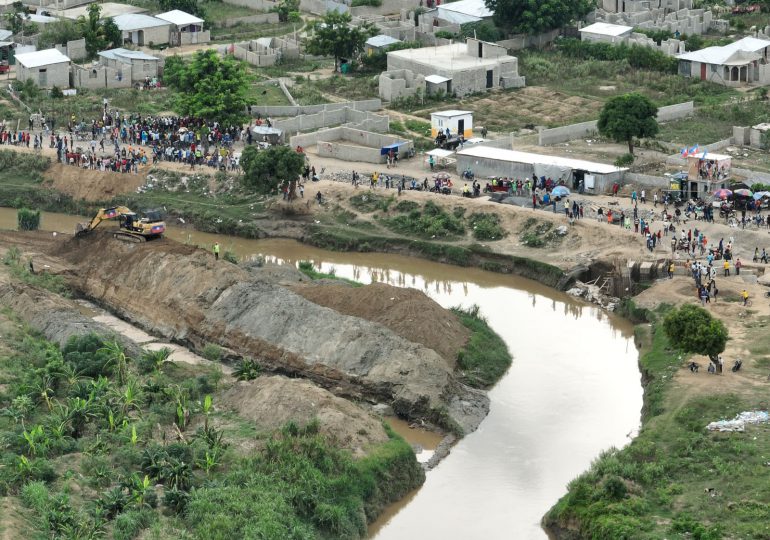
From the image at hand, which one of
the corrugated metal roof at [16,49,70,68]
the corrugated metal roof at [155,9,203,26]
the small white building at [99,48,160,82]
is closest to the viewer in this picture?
the corrugated metal roof at [16,49,70,68]

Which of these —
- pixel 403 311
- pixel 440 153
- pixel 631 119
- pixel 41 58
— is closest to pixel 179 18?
pixel 41 58

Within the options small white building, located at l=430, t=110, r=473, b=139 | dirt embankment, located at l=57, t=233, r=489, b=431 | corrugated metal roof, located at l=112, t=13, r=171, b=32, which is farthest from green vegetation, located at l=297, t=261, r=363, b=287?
corrugated metal roof, located at l=112, t=13, r=171, b=32

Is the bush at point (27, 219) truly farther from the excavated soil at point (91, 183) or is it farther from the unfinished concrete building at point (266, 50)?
the unfinished concrete building at point (266, 50)

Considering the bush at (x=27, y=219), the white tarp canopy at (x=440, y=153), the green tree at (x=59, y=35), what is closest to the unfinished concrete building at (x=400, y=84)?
the white tarp canopy at (x=440, y=153)

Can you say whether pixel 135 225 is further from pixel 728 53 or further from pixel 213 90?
pixel 728 53

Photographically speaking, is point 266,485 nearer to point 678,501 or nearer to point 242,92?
point 678,501

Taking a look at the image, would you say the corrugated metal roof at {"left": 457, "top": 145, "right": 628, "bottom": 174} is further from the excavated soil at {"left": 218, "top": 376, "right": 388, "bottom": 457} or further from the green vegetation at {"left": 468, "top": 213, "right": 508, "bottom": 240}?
the excavated soil at {"left": 218, "top": 376, "right": 388, "bottom": 457}

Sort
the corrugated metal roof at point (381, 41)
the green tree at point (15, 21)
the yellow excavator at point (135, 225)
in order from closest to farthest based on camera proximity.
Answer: the yellow excavator at point (135, 225), the corrugated metal roof at point (381, 41), the green tree at point (15, 21)
